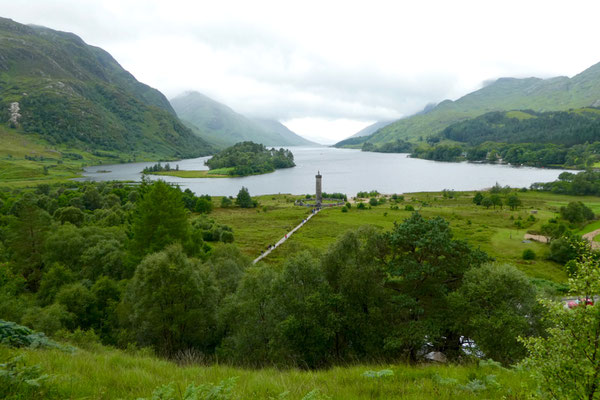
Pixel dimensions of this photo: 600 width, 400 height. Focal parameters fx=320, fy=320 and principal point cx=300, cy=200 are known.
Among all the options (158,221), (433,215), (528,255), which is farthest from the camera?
(433,215)

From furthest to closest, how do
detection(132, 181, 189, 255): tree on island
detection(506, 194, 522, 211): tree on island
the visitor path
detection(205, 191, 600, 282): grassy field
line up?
detection(506, 194, 522, 211): tree on island
detection(205, 191, 600, 282): grassy field
the visitor path
detection(132, 181, 189, 255): tree on island

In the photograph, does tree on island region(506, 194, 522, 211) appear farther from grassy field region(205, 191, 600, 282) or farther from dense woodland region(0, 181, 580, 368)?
dense woodland region(0, 181, 580, 368)

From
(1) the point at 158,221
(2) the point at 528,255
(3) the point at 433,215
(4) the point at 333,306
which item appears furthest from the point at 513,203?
(1) the point at 158,221

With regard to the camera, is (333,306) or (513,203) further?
(513,203)

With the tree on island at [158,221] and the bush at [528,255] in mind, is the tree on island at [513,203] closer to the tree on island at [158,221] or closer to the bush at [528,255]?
the bush at [528,255]

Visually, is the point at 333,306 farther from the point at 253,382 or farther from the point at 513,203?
the point at 513,203

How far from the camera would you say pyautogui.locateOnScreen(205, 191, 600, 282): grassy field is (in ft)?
204

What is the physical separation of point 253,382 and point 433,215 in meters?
99.9

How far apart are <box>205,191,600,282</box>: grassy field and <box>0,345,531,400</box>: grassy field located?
30729 mm

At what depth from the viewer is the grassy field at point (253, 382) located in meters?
7.07

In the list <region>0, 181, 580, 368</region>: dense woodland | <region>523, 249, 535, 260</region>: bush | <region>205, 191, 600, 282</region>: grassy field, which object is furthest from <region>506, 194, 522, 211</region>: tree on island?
<region>0, 181, 580, 368</region>: dense woodland

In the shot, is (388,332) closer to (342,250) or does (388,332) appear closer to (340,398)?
(342,250)

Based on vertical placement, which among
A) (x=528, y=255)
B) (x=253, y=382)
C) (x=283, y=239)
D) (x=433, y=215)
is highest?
(x=253, y=382)

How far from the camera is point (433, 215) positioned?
323ft
